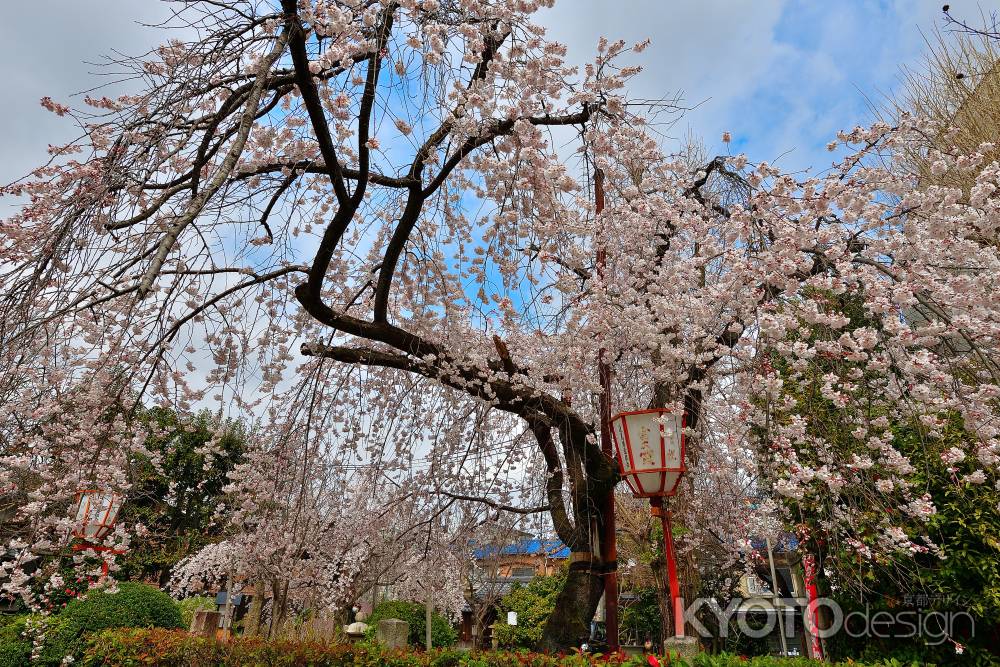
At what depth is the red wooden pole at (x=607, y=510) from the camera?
4.02 meters

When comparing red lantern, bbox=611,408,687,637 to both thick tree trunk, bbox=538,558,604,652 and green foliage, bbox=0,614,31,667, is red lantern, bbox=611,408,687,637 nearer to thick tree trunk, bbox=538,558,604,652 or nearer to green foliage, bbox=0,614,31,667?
thick tree trunk, bbox=538,558,604,652

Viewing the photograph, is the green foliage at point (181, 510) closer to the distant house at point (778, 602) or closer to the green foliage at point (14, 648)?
the green foliage at point (14, 648)

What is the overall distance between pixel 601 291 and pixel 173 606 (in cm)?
724

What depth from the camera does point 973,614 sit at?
4555 millimetres

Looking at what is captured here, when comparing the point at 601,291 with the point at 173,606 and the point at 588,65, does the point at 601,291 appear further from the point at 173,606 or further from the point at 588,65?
the point at 173,606

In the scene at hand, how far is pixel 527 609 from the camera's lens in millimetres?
16500

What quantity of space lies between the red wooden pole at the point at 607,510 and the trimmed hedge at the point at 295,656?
0.35 meters

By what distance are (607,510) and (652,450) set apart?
0.90 meters

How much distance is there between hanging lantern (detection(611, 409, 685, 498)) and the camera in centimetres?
381

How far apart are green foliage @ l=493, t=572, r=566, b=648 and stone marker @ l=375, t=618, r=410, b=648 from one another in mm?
11467

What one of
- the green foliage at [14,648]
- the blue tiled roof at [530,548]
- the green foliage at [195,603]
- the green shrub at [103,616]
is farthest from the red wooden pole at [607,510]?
the green foliage at [195,603]

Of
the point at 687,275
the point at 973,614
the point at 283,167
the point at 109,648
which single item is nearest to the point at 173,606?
the point at 109,648

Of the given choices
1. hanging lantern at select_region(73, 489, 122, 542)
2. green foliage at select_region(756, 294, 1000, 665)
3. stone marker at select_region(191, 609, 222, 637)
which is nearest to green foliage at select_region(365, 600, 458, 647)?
stone marker at select_region(191, 609, 222, 637)

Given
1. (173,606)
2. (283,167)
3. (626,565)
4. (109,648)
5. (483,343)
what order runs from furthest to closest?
(626,565)
(173,606)
(109,648)
(483,343)
(283,167)
